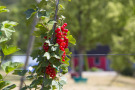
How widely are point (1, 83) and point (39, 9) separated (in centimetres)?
66

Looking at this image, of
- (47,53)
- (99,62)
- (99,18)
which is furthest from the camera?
(99,62)

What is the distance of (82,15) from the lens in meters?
13.4

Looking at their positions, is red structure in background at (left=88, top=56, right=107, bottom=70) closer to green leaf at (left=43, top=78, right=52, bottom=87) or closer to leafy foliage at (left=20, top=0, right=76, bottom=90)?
leafy foliage at (left=20, top=0, right=76, bottom=90)

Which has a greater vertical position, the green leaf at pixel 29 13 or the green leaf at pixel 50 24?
the green leaf at pixel 29 13

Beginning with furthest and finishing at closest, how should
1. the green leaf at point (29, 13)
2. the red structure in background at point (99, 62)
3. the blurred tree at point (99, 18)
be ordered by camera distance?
the red structure in background at point (99, 62) < the blurred tree at point (99, 18) < the green leaf at point (29, 13)

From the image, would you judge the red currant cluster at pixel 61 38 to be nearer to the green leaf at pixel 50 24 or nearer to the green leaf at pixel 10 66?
the green leaf at pixel 50 24

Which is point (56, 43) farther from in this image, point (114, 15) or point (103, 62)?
point (103, 62)

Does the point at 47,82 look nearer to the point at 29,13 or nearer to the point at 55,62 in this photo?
the point at 55,62

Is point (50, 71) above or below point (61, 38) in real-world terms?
below

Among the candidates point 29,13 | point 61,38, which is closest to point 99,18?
point 61,38

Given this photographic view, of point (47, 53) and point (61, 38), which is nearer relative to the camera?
point (47, 53)

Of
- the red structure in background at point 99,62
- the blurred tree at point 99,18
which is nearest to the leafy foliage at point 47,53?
the blurred tree at point 99,18

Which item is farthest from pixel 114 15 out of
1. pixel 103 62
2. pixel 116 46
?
pixel 103 62

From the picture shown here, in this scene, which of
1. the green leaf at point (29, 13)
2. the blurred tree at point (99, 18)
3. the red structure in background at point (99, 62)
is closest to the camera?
the green leaf at point (29, 13)
